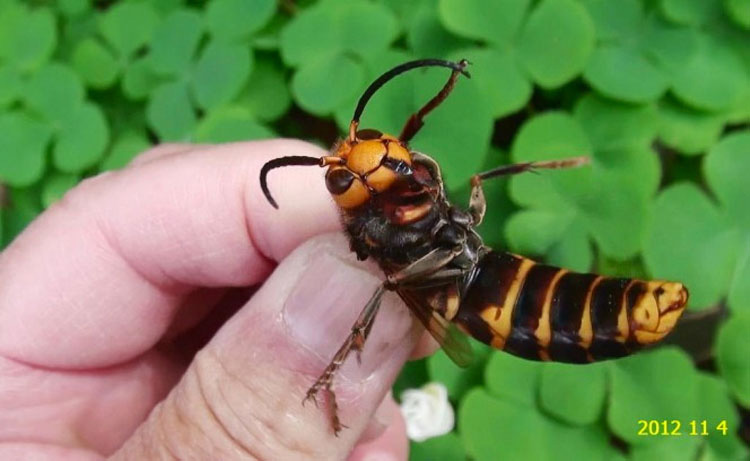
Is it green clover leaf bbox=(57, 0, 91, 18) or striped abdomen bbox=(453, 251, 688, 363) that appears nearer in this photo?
striped abdomen bbox=(453, 251, 688, 363)

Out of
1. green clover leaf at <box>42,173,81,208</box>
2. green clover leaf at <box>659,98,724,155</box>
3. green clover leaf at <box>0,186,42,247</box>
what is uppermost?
green clover leaf at <box>659,98,724,155</box>

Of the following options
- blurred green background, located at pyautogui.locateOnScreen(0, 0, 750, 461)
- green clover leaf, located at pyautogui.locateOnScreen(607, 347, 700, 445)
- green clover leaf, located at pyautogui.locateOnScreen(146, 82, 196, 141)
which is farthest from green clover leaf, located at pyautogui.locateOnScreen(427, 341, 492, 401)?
green clover leaf, located at pyautogui.locateOnScreen(146, 82, 196, 141)

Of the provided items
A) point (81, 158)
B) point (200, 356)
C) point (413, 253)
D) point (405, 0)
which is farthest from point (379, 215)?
point (81, 158)

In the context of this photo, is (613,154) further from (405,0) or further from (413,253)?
(413,253)

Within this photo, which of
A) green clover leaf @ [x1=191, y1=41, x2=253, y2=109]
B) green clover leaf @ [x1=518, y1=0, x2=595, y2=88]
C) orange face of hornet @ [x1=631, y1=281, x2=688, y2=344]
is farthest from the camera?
green clover leaf @ [x1=191, y1=41, x2=253, y2=109]

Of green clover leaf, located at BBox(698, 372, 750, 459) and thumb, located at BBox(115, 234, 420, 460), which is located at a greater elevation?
thumb, located at BBox(115, 234, 420, 460)

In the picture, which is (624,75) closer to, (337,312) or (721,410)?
(721,410)

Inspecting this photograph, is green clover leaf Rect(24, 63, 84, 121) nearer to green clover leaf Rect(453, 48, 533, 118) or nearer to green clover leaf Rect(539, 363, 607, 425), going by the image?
green clover leaf Rect(453, 48, 533, 118)

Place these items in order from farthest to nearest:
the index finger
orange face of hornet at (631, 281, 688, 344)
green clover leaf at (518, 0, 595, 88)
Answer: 1. green clover leaf at (518, 0, 595, 88)
2. the index finger
3. orange face of hornet at (631, 281, 688, 344)
